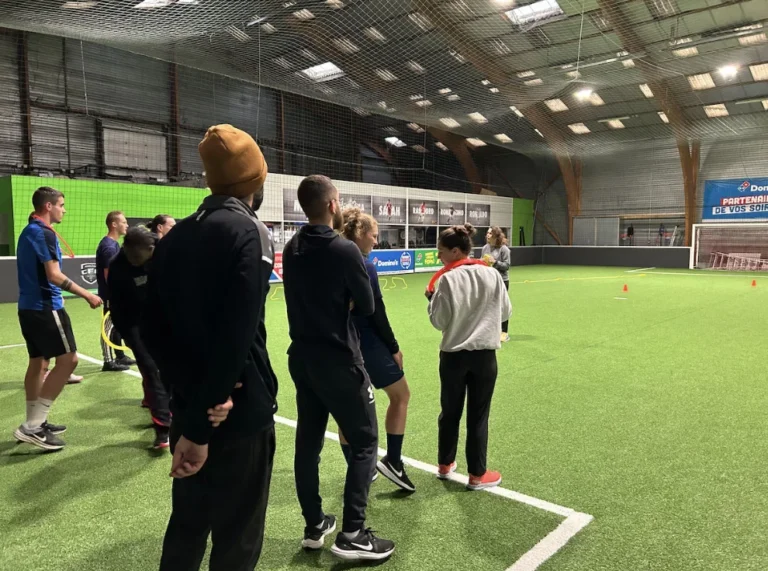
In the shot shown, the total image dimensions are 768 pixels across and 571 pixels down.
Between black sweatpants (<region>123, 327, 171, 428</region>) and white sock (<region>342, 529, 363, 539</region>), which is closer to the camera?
white sock (<region>342, 529, 363, 539</region>)

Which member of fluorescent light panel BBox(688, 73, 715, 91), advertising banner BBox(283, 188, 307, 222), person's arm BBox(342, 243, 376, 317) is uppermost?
fluorescent light panel BBox(688, 73, 715, 91)

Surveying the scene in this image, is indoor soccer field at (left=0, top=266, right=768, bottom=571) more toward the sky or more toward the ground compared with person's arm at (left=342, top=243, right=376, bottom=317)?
more toward the ground

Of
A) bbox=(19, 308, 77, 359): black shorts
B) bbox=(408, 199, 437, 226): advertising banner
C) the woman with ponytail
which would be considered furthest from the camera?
bbox=(408, 199, 437, 226): advertising banner

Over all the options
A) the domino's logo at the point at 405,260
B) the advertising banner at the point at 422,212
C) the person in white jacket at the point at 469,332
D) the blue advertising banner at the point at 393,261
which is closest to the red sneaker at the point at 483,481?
the person in white jacket at the point at 469,332

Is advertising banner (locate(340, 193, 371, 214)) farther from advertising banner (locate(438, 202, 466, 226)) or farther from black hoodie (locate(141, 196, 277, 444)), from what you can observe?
black hoodie (locate(141, 196, 277, 444))

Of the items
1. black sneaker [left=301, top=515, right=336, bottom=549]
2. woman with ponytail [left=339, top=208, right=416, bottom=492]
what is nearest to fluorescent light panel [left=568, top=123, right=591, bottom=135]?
woman with ponytail [left=339, top=208, right=416, bottom=492]

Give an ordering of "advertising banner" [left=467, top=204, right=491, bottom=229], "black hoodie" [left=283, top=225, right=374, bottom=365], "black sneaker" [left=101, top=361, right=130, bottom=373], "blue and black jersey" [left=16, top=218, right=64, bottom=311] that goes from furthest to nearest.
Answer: "advertising banner" [left=467, top=204, right=491, bottom=229] < "black sneaker" [left=101, top=361, right=130, bottom=373] < "blue and black jersey" [left=16, top=218, right=64, bottom=311] < "black hoodie" [left=283, top=225, right=374, bottom=365]

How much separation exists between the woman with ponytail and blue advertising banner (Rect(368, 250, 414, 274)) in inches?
636

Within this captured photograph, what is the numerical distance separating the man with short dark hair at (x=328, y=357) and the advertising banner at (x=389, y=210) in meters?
18.1

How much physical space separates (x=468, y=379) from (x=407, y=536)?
0.91m

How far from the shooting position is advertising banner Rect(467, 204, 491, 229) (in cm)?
2464

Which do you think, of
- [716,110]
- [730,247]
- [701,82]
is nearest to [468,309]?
[701,82]

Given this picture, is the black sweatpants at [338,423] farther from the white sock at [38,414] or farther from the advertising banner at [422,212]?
the advertising banner at [422,212]

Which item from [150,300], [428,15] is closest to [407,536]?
[150,300]
